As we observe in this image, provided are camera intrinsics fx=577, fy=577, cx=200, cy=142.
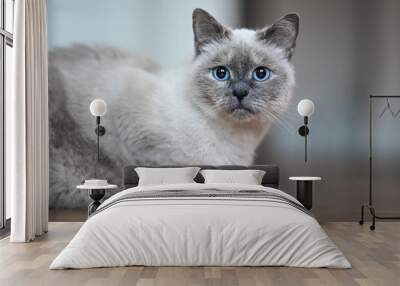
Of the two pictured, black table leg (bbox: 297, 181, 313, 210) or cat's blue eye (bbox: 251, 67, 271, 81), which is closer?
black table leg (bbox: 297, 181, 313, 210)

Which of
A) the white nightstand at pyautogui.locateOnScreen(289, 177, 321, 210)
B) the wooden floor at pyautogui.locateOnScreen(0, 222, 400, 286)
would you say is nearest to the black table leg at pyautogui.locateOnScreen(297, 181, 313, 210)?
the white nightstand at pyautogui.locateOnScreen(289, 177, 321, 210)

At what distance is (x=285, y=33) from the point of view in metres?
7.14

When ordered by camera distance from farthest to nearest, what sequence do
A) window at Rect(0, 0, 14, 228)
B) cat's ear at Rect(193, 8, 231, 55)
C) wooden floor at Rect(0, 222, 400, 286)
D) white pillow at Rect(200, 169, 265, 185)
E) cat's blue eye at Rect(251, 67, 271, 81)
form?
cat's ear at Rect(193, 8, 231, 55) < cat's blue eye at Rect(251, 67, 271, 81) < white pillow at Rect(200, 169, 265, 185) < window at Rect(0, 0, 14, 228) < wooden floor at Rect(0, 222, 400, 286)

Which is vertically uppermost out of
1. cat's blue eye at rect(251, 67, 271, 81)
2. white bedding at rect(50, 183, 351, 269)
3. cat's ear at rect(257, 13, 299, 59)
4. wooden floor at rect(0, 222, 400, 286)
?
cat's ear at rect(257, 13, 299, 59)

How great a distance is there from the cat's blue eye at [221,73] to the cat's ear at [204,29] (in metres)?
0.33

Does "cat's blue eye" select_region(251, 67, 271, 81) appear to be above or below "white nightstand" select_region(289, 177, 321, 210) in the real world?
above

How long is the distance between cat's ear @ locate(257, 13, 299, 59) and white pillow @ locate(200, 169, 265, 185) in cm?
158

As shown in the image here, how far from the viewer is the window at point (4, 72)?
6359 mm

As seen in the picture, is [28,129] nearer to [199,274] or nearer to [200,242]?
[200,242]

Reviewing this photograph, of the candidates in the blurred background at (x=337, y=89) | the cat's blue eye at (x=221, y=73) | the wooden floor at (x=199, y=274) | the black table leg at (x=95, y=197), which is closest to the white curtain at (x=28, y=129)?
the black table leg at (x=95, y=197)

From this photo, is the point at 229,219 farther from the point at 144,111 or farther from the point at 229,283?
the point at 144,111

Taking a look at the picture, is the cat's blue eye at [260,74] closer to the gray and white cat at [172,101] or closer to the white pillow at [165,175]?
the gray and white cat at [172,101]

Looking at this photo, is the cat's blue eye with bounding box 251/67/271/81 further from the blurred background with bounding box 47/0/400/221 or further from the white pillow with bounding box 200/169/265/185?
the white pillow with bounding box 200/169/265/185

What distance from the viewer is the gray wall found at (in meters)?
7.15
